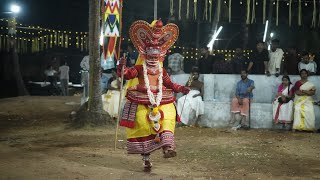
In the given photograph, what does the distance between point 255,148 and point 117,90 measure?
5.89m

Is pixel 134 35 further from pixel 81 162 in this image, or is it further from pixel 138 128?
pixel 81 162

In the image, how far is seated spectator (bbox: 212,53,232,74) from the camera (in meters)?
13.6

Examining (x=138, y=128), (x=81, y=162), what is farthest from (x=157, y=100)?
(x=81, y=162)

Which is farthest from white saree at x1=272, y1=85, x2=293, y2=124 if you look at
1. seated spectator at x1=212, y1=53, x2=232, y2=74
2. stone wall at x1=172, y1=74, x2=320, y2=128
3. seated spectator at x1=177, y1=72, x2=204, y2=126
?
Result: seated spectator at x1=177, y1=72, x2=204, y2=126

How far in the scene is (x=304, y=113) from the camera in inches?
478

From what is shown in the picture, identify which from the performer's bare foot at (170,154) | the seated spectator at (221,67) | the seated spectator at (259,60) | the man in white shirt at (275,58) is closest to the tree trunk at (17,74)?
the seated spectator at (221,67)

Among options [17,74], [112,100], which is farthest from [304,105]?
[17,74]

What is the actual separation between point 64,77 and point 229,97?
11247 millimetres

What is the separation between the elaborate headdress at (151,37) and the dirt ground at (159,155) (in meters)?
1.90

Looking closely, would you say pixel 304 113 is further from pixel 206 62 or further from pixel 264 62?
pixel 206 62

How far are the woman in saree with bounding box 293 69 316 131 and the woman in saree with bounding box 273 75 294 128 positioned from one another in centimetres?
18

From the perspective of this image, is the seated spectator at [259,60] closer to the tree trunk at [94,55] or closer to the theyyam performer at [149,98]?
the tree trunk at [94,55]

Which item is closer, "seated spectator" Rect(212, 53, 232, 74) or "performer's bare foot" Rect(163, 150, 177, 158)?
"performer's bare foot" Rect(163, 150, 177, 158)

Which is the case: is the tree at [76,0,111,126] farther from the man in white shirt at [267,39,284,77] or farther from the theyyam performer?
the man in white shirt at [267,39,284,77]
